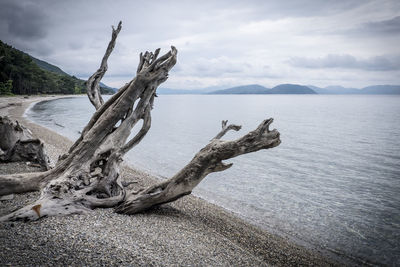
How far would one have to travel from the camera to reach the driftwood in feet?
19.9

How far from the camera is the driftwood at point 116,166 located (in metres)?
6.07

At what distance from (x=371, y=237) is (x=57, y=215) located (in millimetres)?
10360

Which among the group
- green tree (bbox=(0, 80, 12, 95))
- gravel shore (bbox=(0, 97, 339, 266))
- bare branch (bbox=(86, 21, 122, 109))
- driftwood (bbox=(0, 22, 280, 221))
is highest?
green tree (bbox=(0, 80, 12, 95))

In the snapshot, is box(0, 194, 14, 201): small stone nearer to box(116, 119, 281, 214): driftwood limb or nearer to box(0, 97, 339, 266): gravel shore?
box(0, 97, 339, 266): gravel shore

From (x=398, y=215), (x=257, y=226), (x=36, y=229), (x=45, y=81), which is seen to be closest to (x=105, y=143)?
(x=36, y=229)

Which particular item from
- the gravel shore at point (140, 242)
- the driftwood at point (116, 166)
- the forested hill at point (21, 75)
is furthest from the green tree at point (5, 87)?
the gravel shore at point (140, 242)

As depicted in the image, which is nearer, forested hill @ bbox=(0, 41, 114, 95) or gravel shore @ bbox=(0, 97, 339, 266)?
gravel shore @ bbox=(0, 97, 339, 266)

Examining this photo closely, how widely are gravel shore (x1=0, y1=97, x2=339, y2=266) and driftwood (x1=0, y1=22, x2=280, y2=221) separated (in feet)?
1.13

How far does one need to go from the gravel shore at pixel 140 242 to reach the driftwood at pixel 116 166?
0.34m

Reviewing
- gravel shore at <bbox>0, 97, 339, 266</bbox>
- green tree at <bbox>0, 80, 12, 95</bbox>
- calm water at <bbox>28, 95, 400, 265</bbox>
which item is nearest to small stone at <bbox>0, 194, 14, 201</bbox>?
gravel shore at <bbox>0, 97, 339, 266</bbox>

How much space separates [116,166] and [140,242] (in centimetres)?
280

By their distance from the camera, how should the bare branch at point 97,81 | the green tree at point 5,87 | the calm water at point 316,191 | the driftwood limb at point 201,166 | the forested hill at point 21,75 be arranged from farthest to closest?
the forested hill at point 21,75 → the green tree at point 5,87 → the calm water at point 316,191 → the bare branch at point 97,81 → the driftwood limb at point 201,166

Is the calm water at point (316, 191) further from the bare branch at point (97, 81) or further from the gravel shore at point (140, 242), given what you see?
the bare branch at point (97, 81)

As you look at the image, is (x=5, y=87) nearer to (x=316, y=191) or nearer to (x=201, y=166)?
(x=316, y=191)
